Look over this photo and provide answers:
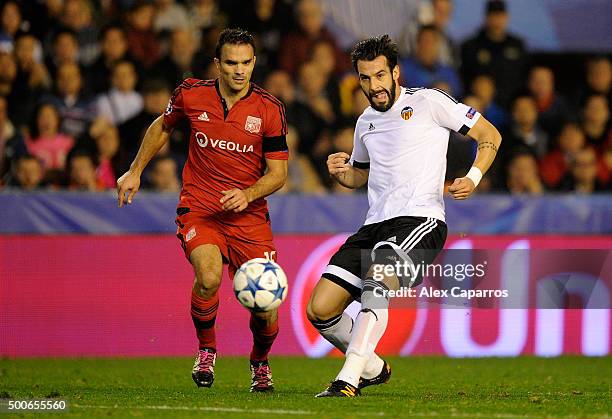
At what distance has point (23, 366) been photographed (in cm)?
1054

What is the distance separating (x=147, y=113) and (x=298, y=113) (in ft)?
5.77

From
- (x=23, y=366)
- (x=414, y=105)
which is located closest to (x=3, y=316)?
(x=23, y=366)

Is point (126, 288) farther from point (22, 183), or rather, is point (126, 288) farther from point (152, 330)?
point (22, 183)

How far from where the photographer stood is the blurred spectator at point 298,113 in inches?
530

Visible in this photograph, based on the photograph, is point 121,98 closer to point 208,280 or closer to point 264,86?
point 264,86

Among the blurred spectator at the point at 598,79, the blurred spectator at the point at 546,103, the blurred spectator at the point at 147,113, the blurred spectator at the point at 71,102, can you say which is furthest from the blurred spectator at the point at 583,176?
the blurred spectator at the point at 71,102

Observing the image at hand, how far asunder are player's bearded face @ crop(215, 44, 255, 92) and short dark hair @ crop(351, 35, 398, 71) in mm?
841

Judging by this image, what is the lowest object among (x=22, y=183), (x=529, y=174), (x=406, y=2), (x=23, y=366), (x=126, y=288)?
(x=23, y=366)

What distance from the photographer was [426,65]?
14094 mm

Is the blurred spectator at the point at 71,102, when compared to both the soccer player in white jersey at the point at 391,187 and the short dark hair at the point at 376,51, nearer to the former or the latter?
the soccer player in white jersey at the point at 391,187

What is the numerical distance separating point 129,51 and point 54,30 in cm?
88

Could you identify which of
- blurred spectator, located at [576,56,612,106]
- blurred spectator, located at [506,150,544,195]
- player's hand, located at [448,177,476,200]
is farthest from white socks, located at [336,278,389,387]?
blurred spectator, located at [576,56,612,106]

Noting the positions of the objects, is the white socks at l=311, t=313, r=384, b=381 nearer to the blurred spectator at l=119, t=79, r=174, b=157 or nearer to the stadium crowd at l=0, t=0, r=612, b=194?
the stadium crowd at l=0, t=0, r=612, b=194

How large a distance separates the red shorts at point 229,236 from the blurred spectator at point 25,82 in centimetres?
493
